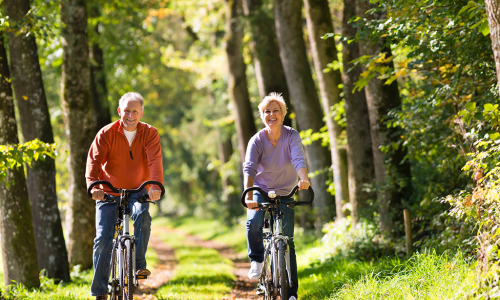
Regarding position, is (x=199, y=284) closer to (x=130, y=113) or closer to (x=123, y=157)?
(x=123, y=157)

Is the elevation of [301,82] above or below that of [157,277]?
above

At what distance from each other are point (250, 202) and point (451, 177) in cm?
422

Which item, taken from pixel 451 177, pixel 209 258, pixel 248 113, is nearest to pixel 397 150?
pixel 451 177

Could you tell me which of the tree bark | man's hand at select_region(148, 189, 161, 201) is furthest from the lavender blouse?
the tree bark

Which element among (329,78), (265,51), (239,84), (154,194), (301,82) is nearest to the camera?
(154,194)

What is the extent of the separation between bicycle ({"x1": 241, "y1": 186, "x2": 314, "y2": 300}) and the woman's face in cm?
76

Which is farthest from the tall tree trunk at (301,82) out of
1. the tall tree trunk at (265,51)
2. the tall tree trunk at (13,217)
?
the tall tree trunk at (13,217)

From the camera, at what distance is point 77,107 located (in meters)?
9.23

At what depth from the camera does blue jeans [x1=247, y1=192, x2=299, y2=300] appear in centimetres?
518

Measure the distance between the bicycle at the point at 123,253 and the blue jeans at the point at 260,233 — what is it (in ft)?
3.08

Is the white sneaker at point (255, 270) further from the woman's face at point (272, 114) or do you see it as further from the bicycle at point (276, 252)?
the woman's face at point (272, 114)

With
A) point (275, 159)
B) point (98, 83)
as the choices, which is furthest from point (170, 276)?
point (98, 83)

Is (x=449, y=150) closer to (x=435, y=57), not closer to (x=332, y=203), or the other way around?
(x=435, y=57)

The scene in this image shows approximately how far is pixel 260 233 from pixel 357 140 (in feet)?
16.5
